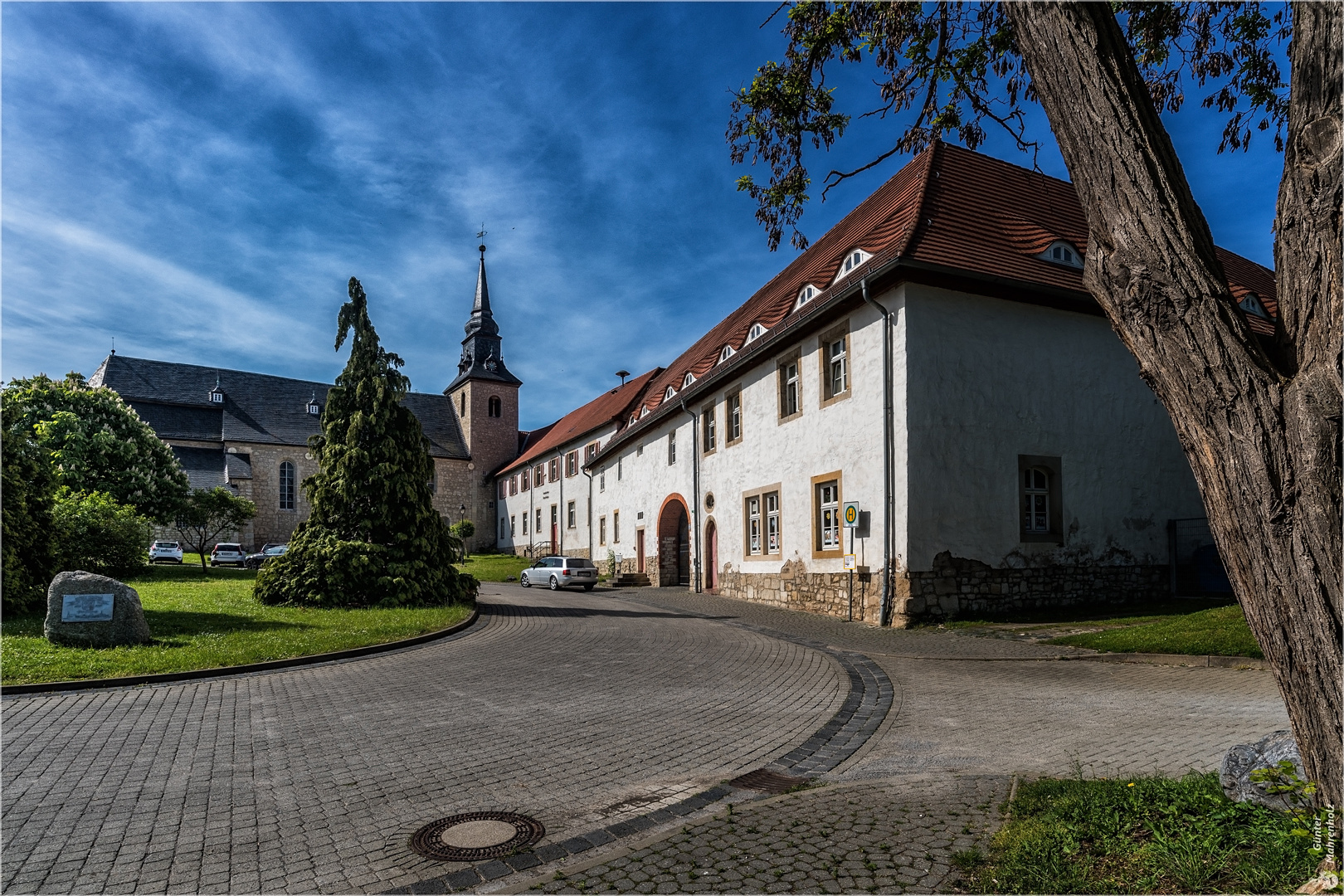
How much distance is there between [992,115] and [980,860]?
20.4 ft

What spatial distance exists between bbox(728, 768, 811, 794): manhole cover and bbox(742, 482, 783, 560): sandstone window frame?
14447 mm

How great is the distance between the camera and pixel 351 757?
6.12m

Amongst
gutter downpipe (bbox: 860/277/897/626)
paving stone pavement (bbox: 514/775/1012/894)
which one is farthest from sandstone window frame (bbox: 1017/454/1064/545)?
paving stone pavement (bbox: 514/775/1012/894)

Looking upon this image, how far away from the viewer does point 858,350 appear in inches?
673

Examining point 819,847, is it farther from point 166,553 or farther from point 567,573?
point 166,553

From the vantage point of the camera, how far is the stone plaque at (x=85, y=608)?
10992 mm

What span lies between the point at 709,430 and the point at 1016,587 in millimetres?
11330

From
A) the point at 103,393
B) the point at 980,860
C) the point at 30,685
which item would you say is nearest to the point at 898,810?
the point at 980,860

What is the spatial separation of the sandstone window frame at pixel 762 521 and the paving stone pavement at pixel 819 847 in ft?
50.2

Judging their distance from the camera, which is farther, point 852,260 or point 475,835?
point 852,260

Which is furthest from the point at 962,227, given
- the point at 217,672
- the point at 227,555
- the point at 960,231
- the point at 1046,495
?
the point at 227,555

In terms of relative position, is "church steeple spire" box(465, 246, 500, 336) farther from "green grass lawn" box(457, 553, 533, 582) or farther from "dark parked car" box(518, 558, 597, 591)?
"dark parked car" box(518, 558, 597, 591)

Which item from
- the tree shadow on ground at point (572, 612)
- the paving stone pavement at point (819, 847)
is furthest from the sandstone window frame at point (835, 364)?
the paving stone pavement at point (819, 847)

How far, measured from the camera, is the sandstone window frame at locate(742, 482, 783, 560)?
2038 cm
